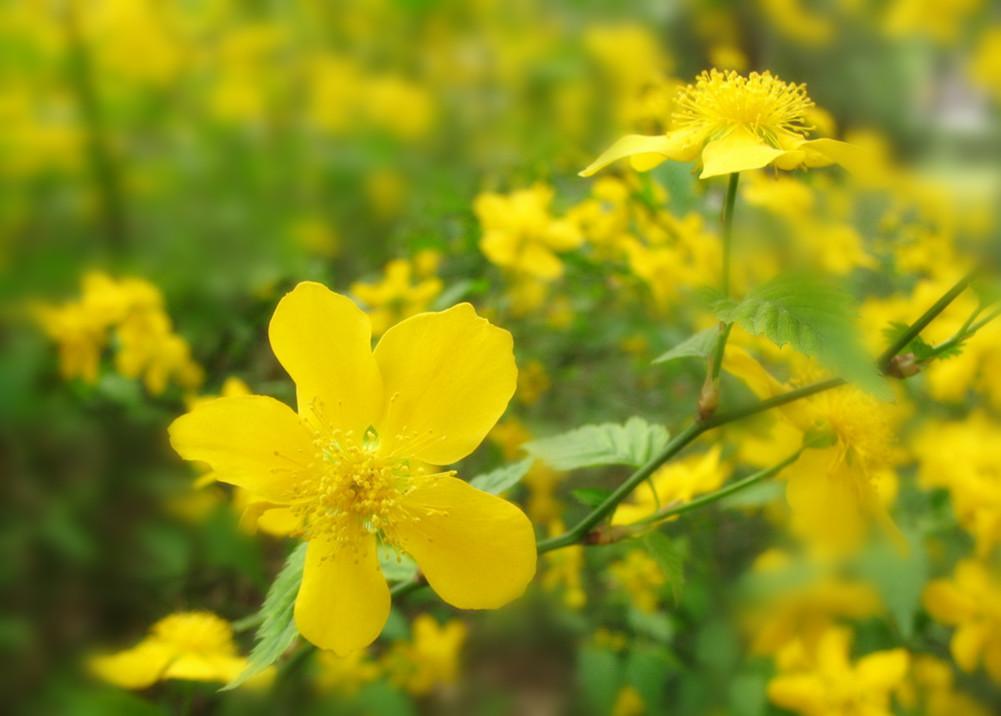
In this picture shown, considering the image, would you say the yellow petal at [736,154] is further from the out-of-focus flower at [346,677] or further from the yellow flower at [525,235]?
the out-of-focus flower at [346,677]

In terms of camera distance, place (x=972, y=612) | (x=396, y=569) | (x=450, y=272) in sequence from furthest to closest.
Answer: (x=450, y=272), (x=972, y=612), (x=396, y=569)

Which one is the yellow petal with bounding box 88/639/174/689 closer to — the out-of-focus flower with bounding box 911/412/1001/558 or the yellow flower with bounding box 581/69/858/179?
the yellow flower with bounding box 581/69/858/179

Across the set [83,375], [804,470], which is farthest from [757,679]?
[83,375]

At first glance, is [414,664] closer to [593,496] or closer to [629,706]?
[629,706]

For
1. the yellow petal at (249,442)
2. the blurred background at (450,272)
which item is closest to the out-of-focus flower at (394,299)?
the blurred background at (450,272)

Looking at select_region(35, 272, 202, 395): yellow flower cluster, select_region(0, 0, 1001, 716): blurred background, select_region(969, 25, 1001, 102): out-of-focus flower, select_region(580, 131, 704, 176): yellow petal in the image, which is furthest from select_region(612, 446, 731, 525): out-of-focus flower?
select_region(35, 272, 202, 395): yellow flower cluster

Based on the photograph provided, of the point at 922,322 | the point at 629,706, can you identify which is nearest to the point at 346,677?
the point at 629,706
